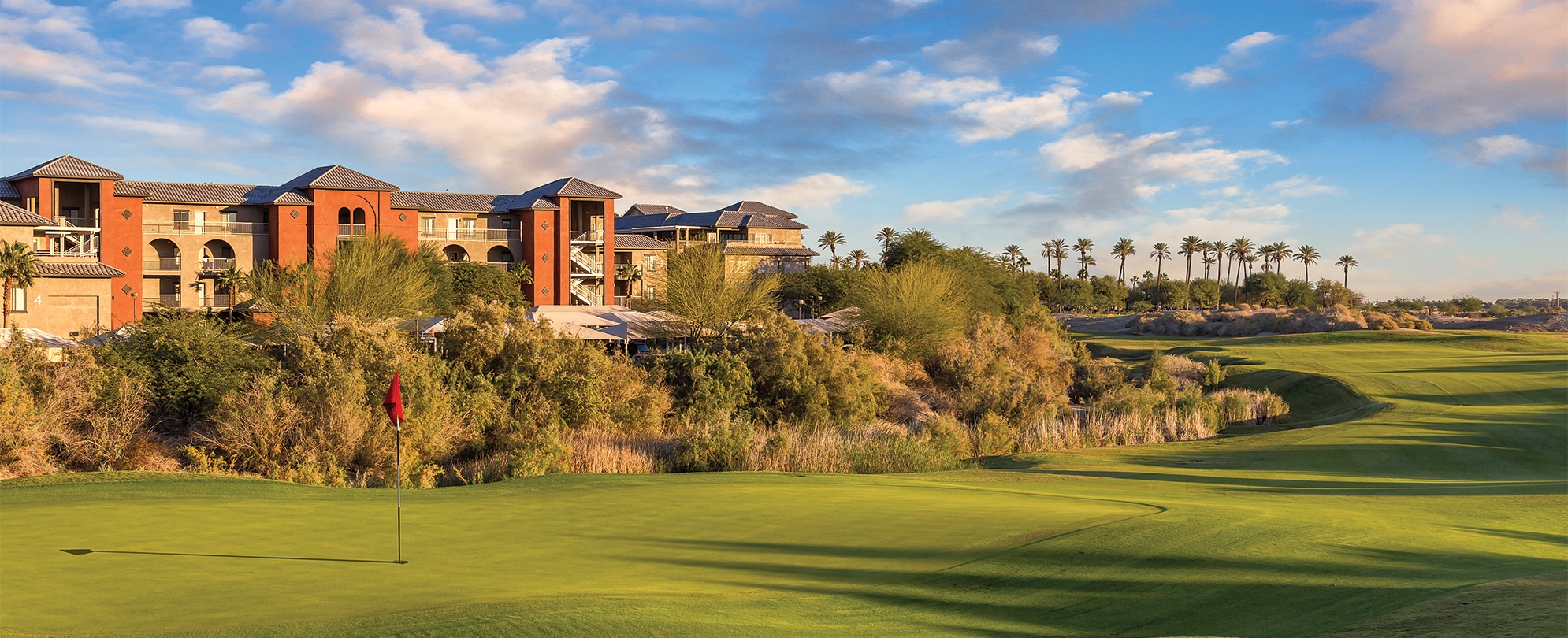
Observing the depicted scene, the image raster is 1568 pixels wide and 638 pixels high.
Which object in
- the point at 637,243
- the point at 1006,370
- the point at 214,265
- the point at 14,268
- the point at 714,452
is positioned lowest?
the point at 714,452

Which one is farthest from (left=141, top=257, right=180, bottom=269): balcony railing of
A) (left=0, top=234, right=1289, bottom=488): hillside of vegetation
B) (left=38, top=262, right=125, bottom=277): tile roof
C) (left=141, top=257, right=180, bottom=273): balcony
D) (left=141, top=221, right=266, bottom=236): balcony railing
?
(left=0, top=234, right=1289, bottom=488): hillside of vegetation

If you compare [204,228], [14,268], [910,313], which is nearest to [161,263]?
[204,228]

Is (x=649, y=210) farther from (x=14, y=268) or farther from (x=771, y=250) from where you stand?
(x=14, y=268)

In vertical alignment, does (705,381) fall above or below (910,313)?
below

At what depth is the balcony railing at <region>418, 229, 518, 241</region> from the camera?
6506 centimetres

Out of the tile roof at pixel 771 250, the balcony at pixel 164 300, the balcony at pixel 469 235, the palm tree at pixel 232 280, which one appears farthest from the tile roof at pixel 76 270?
the tile roof at pixel 771 250

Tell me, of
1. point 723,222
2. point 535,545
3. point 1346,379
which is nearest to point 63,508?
point 535,545

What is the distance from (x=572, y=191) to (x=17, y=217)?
2962 centimetres

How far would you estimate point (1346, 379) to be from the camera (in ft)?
123

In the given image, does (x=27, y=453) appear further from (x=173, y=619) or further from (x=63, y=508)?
(x=173, y=619)

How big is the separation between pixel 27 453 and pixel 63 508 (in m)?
11.3

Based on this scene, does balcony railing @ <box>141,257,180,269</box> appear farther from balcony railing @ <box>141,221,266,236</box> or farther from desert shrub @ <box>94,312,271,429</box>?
desert shrub @ <box>94,312,271,429</box>

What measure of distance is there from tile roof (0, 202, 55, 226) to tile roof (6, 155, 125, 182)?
559 centimetres

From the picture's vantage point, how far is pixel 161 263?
5778 cm
